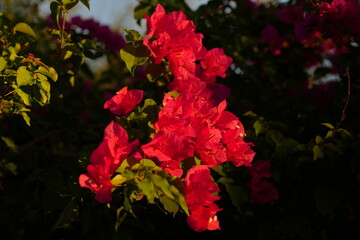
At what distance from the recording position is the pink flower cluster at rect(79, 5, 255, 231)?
1.05m

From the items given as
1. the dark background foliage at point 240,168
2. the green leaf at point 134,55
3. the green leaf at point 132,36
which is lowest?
the dark background foliage at point 240,168

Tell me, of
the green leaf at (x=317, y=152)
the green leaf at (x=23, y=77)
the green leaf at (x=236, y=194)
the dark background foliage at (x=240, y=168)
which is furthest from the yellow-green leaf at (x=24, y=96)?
the green leaf at (x=317, y=152)

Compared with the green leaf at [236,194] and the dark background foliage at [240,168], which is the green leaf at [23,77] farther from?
the green leaf at [236,194]

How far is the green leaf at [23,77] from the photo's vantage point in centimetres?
118

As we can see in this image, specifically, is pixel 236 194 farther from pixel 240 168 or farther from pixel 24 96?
pixel 24 96

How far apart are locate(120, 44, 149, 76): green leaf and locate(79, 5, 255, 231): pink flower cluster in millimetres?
36

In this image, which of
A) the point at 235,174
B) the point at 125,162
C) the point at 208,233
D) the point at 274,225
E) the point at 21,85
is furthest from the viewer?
the point at 208,233

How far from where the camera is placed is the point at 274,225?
1771 mm

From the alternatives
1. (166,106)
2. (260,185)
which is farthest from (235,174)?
(166,106)

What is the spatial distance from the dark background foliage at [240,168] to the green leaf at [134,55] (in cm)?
17

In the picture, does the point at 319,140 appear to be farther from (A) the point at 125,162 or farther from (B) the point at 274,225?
(A) the point at 125,162

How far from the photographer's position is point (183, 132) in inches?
43.5

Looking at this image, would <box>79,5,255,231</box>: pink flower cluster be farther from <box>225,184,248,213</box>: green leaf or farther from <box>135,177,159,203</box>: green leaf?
<box>225,184,248,213</box>: green leaf

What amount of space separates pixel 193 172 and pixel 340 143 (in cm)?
60
